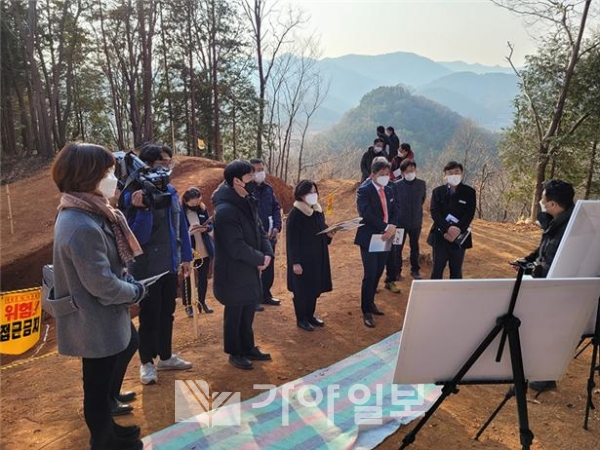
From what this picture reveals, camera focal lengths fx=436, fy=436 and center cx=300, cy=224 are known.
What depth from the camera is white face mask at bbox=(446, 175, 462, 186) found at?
4.84m

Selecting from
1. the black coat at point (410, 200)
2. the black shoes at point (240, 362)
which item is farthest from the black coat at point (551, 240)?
the black coat at point (410, 200)

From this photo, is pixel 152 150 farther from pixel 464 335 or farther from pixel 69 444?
pixel 464 335

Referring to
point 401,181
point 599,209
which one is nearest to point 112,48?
point 401,181

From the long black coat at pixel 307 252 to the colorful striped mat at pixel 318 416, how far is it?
1.03 m

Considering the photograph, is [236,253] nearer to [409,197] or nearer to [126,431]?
[126,431]

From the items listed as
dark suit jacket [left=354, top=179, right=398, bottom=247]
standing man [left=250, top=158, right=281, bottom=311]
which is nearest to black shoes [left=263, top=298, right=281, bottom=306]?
standing man [left=250, top=158, right=281, bottom=311]

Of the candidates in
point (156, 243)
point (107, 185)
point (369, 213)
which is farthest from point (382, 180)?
point (107, 185)

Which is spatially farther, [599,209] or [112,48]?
[112,48]

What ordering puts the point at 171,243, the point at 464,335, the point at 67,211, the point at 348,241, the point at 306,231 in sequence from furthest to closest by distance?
the point at 348,241 < the point at 306,231 < the point at 171,243 < the point at 67,211 < the point at 464,335

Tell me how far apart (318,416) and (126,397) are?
1384mm

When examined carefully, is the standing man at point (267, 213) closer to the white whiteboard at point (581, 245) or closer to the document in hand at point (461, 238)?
the document in hand at point (461, 238)

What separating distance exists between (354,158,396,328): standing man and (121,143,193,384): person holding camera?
1.98m

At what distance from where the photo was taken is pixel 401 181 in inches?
246

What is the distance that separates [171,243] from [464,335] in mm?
2185
